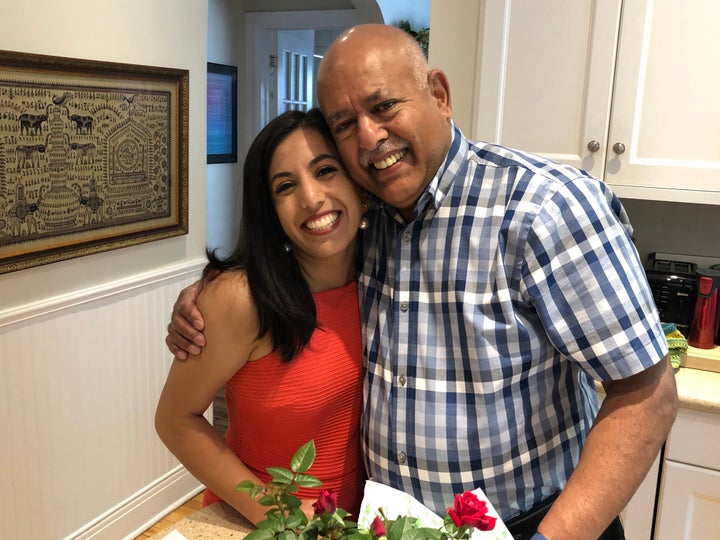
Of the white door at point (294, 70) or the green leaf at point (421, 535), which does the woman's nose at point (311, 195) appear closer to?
the green leaf at point (421, 535)

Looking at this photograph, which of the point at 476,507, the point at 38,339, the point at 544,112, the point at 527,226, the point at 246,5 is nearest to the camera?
the point at 476,507

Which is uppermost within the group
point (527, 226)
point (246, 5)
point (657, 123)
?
point (246, 5)

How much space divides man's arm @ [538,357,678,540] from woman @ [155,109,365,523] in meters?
0.44

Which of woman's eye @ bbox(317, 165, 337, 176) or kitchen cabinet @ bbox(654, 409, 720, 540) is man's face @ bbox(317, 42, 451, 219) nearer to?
woman's eye @ bbox(317, 165, 337, 176)

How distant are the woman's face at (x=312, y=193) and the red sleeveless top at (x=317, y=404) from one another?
13cm

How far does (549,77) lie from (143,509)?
7.81 ft

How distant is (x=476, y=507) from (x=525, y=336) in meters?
0.48

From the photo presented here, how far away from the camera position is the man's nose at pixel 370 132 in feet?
3.63

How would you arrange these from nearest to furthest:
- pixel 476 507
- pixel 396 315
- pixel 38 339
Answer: pixel 476 507, pixel 396 315, pixel 38 339

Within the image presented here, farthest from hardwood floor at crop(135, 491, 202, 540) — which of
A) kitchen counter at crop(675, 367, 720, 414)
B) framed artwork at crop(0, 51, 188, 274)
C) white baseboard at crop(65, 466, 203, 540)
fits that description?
kitchen counter at crop(675, 367, 720, 414)

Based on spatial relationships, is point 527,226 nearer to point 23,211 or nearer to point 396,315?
point 396,315

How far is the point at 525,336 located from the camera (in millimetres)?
1045

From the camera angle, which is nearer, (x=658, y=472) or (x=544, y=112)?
(x=658, y=472)

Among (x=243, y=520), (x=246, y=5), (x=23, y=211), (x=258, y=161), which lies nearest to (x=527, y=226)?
(x=258, y=161)
